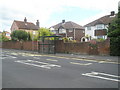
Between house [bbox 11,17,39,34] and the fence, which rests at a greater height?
house [bbox 11,17,39,34]

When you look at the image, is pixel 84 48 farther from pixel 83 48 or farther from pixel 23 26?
pixel 23 26

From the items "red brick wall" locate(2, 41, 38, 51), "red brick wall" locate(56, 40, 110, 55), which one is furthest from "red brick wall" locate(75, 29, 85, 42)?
"red brick wall" locate(56, 40, 110, 55)

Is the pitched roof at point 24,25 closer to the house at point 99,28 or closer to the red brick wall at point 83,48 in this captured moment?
the house at point 99,28

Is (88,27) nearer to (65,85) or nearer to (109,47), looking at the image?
(109,47)

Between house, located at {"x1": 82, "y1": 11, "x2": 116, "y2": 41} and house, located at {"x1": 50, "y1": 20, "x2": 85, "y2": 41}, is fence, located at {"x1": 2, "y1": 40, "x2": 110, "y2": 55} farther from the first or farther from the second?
house, located at {"x1": 50, "y1": 20, "x2": 85, "y2": 41}

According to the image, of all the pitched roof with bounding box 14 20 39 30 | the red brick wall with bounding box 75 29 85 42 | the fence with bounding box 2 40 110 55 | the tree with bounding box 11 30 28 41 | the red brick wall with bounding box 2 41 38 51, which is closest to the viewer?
the fence with bounding box 2 40 110 55

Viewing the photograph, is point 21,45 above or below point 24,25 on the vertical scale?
below

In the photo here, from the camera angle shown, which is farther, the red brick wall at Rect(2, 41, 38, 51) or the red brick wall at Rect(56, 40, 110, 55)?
the red brick wall at Rect(2, 41, 38, 51)

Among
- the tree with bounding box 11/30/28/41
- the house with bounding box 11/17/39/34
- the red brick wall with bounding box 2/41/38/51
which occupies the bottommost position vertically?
the red brick wall with bounding box 2/41/38/51

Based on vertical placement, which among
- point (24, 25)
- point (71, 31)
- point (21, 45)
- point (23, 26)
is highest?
point (24, 25)

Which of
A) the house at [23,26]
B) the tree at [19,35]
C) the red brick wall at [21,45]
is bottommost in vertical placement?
the red brick wall at [21,45]

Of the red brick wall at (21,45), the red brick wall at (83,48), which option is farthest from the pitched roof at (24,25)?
the red brick wall at (83,48)

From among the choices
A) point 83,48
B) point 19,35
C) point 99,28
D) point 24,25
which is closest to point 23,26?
point 24,25

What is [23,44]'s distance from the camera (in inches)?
1177
